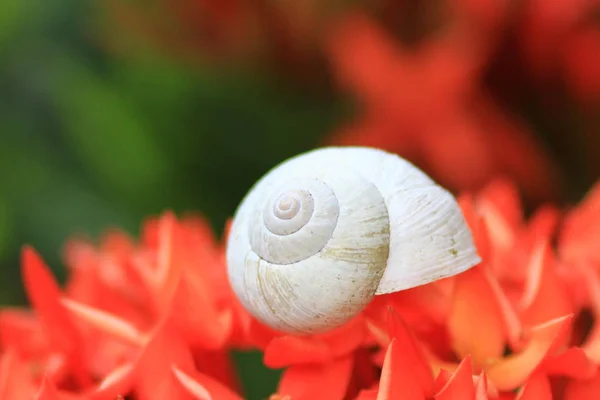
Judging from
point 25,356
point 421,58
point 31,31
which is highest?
point 31,31

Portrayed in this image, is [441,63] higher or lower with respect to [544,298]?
higher

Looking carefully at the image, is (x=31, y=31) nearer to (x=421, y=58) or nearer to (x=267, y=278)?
(x=421, y=58)

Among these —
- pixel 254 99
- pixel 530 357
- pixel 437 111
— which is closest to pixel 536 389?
pixel 530 357

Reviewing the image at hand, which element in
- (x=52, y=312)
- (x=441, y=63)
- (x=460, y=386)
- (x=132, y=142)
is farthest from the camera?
(x=132, y=142)

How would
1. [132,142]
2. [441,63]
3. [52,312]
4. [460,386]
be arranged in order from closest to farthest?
[460,386] < [52,312] < [441,63] < [132,142]

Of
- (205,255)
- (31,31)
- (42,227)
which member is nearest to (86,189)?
(42,227)

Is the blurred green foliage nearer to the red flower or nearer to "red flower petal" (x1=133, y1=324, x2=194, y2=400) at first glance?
the red flower

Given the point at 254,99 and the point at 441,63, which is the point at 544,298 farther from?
the point at 254,99
